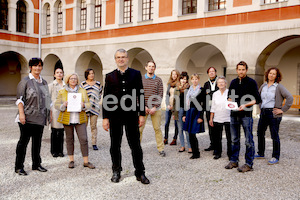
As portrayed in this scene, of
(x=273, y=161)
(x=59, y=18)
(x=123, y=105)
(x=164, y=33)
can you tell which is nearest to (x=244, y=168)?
(x=273, y=161)

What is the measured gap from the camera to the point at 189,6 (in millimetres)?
14070

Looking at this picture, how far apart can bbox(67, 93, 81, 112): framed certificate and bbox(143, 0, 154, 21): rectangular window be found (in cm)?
1163

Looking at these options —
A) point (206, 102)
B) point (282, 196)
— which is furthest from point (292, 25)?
point (282, 196)

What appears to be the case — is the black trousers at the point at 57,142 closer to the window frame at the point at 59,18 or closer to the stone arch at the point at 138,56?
the stone arch at the point at 138,56

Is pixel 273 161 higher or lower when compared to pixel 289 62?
lower

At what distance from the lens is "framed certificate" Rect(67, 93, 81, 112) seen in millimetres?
4661

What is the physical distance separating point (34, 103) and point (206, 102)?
3.58m

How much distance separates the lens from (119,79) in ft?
13.1

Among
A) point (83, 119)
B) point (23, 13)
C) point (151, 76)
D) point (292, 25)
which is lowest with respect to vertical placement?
point (83, 119)

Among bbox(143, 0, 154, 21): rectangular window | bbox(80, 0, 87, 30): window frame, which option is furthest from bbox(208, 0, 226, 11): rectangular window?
bbox(80, 0, 87, 30): window frame

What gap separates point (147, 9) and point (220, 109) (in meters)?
11.5

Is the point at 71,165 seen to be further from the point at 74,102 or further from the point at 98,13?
the point at 98,13

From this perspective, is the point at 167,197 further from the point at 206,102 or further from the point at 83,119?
the point at 206,102

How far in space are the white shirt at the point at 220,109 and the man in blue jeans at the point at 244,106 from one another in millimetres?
471
